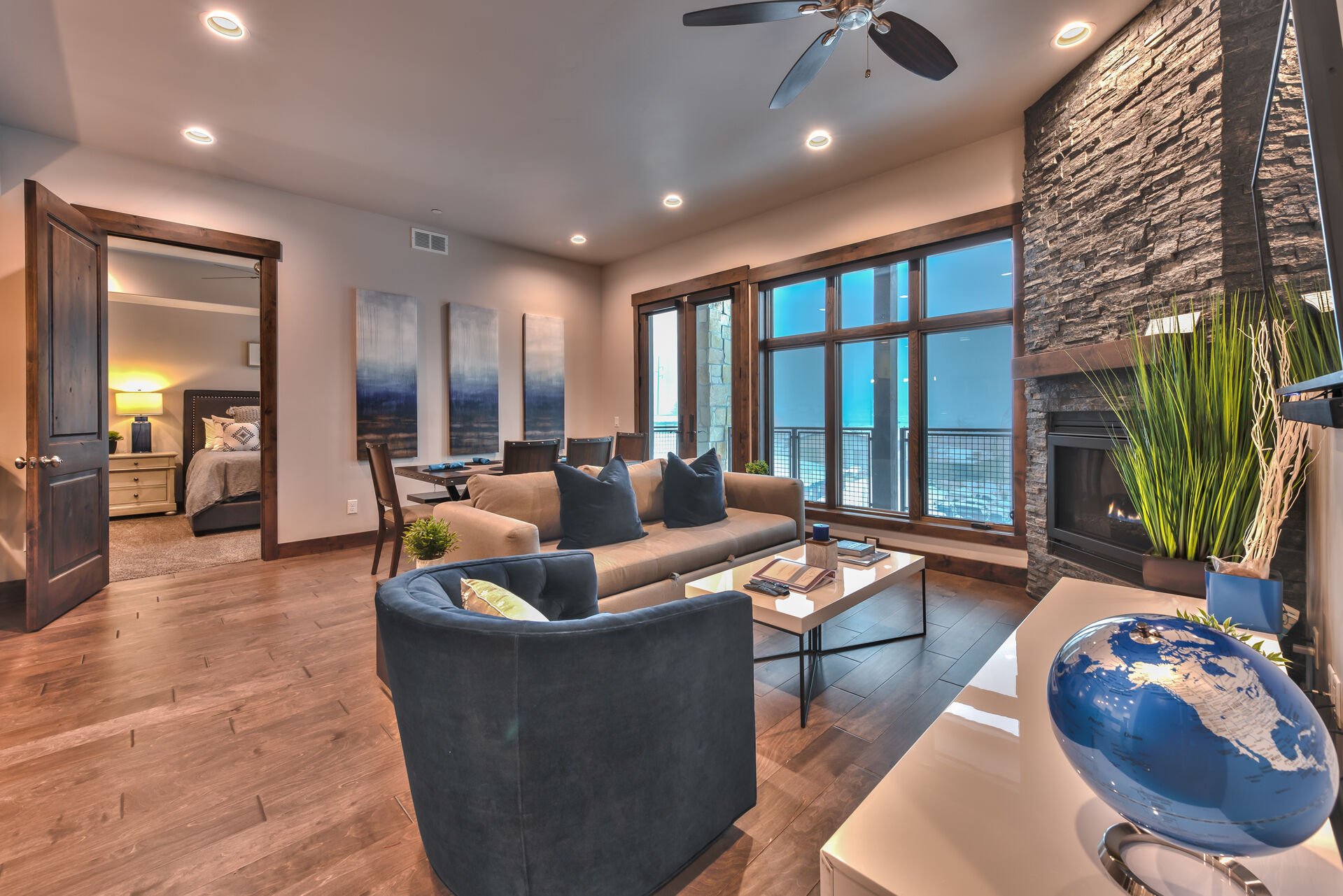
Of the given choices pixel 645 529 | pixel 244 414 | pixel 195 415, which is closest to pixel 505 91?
pixel 645 529

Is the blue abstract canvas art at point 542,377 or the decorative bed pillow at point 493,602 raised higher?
the blue abstract canvas art at point 542,377

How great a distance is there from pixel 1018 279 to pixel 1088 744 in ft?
12.6

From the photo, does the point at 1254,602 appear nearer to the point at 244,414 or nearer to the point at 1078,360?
the point at 1078,360

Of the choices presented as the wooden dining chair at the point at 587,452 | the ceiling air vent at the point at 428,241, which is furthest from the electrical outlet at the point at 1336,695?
the ceiling air vent at the point at 428,241

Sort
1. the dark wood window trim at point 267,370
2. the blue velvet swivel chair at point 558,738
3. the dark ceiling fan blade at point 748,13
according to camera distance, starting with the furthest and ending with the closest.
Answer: the dark wood window trim at point 267,370 → the dark ceiling fan blade at point 748,13 → the blue velvet swivel chair at point 558,738

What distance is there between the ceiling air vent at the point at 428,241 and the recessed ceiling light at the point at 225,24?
2.54 m

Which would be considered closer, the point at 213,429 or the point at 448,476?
the point at 448,476

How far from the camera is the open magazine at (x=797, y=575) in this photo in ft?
7.38

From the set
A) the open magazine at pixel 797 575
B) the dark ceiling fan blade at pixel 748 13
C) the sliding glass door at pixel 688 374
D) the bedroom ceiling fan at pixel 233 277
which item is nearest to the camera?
the dark ceiling fan blade at pixel 748 13

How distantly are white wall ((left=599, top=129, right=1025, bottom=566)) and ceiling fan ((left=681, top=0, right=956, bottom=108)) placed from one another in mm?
1591

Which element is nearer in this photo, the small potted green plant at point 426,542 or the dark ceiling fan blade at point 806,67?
the small potted green plant at point 426,542

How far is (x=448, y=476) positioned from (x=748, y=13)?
10.7 feet

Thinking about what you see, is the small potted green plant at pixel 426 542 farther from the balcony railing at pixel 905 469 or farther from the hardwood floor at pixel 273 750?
the balcony railing at pixel 905 469

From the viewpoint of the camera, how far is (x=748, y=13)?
2.18m
